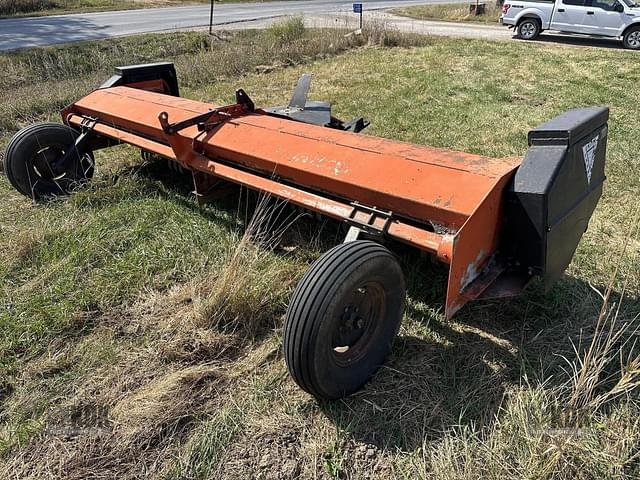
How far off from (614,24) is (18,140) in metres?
14.4

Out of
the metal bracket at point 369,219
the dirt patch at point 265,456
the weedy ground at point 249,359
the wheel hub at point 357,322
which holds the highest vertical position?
the metal bracket at point 369,219

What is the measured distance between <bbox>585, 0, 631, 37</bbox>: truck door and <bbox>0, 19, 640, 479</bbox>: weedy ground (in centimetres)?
1038

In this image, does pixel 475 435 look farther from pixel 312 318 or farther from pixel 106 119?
pixel 106 119

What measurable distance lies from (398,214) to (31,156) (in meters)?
3.21

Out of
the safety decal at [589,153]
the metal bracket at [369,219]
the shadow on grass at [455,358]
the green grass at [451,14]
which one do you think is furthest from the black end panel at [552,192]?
the green grass at [451,14]

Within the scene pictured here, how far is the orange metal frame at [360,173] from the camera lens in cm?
220

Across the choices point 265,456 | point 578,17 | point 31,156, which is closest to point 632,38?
point 578,17

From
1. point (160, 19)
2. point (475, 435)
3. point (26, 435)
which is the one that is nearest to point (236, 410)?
point (26, 435)

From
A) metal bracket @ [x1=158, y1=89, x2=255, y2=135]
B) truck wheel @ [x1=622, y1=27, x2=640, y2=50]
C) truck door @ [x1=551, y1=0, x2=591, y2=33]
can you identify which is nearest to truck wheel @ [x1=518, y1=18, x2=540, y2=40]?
truck door @ [x1=551, y1=0, x2=591, y2=33]

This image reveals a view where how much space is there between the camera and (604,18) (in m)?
12.8

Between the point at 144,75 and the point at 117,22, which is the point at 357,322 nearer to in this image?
the point at 144,75

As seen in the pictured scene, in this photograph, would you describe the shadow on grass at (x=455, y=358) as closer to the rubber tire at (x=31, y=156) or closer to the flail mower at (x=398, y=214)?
the flail mower at (x=398, y=214)

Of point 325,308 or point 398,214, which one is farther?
point 398,214

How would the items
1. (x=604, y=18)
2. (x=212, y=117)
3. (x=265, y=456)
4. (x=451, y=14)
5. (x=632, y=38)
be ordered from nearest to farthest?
1. (x=265, y=456)
2. (x=212, y=117)
3. (x=632, y=38)
4. (x=604, y=18)
5. (x=451, y=14)
